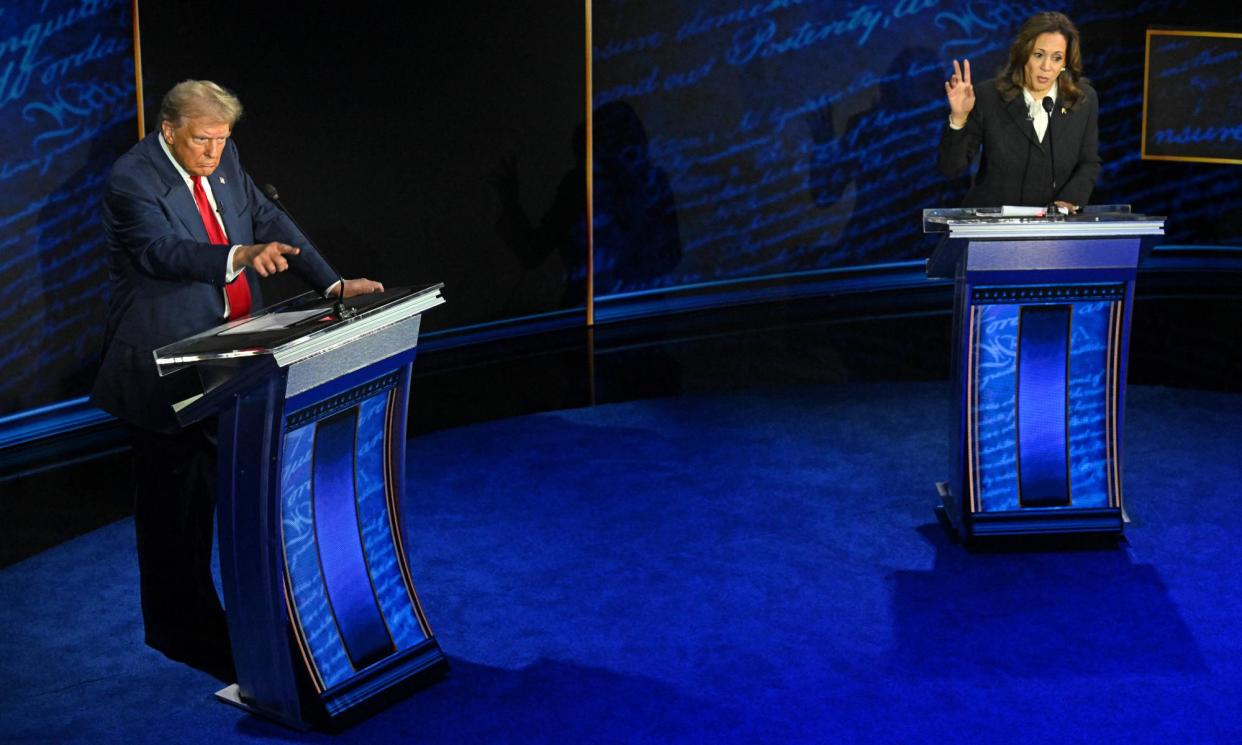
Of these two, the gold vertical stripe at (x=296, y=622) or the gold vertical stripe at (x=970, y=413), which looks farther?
the gold vertical stripe at (x=970, y=413)

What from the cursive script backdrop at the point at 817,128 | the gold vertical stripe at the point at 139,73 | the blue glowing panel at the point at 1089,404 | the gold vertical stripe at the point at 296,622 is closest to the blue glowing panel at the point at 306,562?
the gold vertical stripe at the point at 296,622

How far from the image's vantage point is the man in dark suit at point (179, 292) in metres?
2.99

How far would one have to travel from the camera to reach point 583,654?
138 inches

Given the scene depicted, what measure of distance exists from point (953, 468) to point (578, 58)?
11.6ft

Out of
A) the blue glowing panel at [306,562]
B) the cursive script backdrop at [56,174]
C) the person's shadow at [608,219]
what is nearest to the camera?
the blue glowing panel at [306,562]

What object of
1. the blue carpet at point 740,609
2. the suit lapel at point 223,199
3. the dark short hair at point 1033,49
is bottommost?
the blue carpet at point 740,609

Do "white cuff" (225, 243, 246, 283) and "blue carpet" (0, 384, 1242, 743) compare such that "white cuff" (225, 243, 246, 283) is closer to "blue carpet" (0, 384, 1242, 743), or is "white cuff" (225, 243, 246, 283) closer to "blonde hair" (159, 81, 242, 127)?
"blonde hair" (159, 81, 242, 127)

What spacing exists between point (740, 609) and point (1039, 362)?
1.12 m

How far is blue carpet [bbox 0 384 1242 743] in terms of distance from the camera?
3168 mm

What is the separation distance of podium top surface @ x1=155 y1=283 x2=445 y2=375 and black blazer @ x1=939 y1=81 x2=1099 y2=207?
81.7 inches

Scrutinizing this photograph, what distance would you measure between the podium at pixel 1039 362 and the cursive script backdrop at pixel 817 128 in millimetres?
3397

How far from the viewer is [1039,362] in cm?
400

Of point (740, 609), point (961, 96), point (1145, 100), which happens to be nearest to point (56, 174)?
point (740, 609)

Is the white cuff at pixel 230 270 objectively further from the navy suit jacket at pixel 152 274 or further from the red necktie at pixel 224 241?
the red necktie at pixel 224 241
